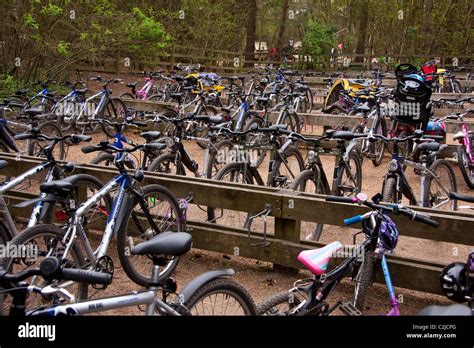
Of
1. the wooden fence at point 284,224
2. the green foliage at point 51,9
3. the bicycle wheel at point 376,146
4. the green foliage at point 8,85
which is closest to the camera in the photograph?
the wooden fence at point 284,224

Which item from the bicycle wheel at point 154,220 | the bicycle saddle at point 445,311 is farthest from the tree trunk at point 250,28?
the bicycle saddle at point 445,311

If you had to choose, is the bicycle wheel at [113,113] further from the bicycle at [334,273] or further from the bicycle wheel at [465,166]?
the bicycle at [334,273]

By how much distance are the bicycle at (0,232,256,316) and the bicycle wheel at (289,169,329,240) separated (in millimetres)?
2370

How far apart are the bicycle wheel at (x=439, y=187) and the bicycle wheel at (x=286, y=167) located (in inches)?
55.8

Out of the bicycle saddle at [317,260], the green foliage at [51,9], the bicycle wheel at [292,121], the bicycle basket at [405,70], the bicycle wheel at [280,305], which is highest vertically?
the green foliage at [51,9]

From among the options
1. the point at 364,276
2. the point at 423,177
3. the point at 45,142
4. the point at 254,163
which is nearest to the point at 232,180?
the point at 254,163

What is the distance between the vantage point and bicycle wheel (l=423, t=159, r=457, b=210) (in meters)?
5.53

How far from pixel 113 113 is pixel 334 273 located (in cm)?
792

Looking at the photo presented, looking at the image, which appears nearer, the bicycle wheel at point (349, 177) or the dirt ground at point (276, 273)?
the dirt ground at point (276, 273)

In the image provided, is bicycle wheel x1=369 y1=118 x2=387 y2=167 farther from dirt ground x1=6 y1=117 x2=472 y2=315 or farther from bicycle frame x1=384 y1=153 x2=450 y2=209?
dirt ground x1=6 y1=117 x2=472 y2=315

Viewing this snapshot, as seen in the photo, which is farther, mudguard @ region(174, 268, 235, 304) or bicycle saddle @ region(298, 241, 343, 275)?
bicycle saddle @ region(298, 241, 343, 275)

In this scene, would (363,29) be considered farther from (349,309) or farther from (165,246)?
(165,246)

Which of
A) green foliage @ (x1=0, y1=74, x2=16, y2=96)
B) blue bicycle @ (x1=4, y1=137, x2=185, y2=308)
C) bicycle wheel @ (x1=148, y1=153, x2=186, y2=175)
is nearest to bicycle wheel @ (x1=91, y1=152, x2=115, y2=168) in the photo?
bicycle wheel @ (x1=148, y1=153, x2=186, y2=175)

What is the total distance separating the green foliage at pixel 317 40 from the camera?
79.6ft
